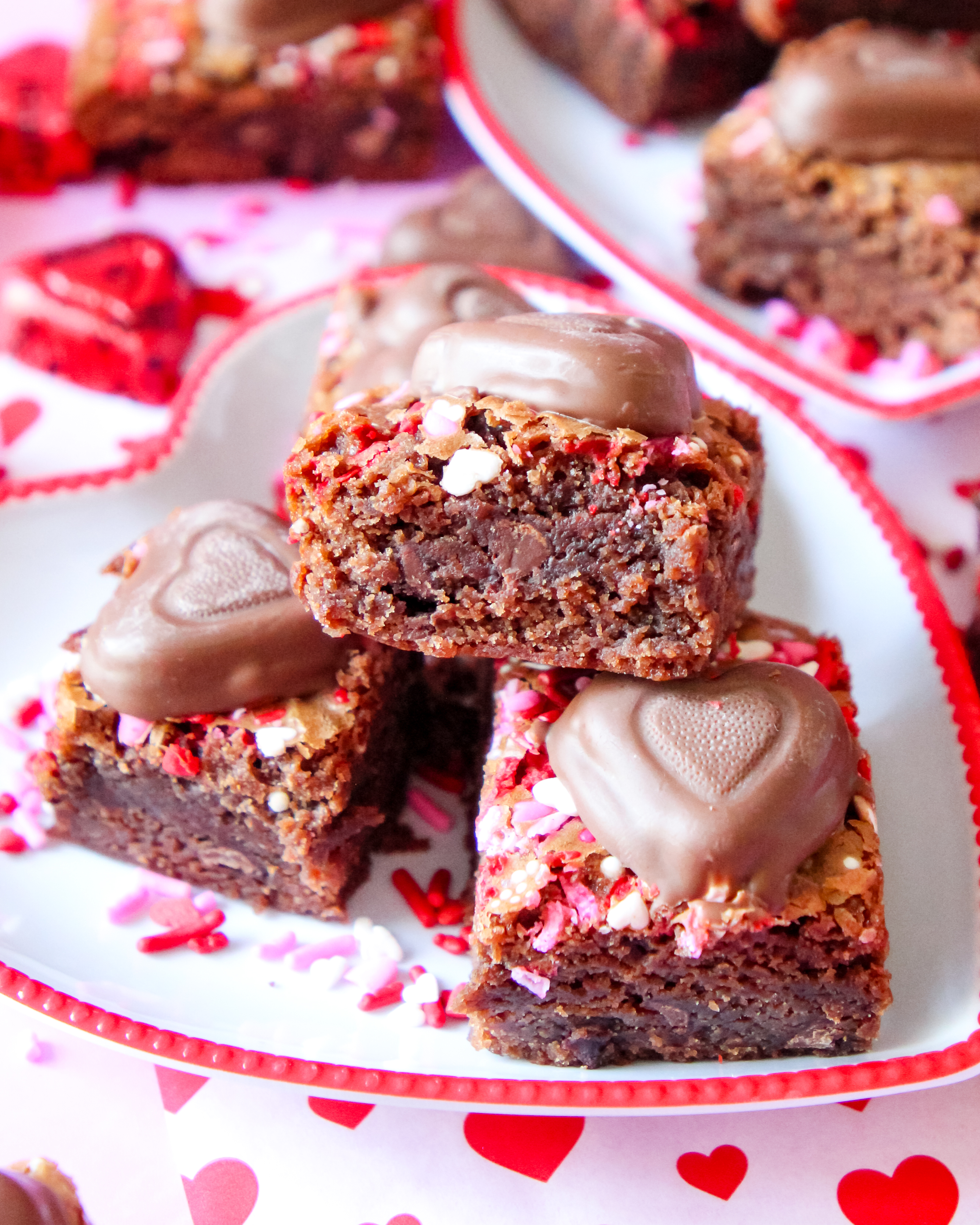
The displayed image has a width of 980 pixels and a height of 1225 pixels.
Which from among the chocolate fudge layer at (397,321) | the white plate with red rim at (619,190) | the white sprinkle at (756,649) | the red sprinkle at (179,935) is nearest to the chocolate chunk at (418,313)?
the chocolate fudge layer at (397,321)

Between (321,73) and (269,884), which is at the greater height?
(321,73)

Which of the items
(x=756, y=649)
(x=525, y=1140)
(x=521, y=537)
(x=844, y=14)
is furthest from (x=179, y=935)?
(x=844, y=14)

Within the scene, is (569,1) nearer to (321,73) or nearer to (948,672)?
(321,73)

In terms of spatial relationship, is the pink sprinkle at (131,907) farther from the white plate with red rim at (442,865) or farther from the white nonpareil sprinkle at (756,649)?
the white nonpareil sprinkle at (756,649)

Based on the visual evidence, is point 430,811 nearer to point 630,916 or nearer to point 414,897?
point 414,897

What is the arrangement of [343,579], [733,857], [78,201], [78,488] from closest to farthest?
[733,857] → [343,579] → [78,488] → [78,201]

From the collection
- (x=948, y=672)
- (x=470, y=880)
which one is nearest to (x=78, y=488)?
(x=470, y=880)
